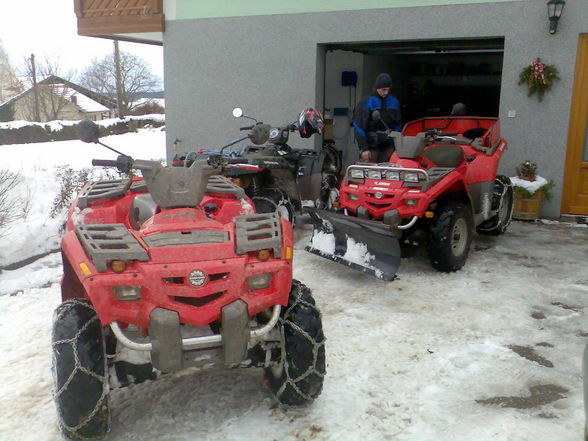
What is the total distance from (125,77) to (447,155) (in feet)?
137

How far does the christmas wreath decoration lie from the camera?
7715 mm

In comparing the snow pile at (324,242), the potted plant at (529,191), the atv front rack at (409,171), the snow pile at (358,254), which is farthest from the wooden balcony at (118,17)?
the snow pile at (358,254)

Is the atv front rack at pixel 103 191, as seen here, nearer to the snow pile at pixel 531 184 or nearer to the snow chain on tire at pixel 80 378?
the snow chain on tire at pixel 80 378

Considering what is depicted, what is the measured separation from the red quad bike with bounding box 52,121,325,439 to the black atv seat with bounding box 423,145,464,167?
318cm

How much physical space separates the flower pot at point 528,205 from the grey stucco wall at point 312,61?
1.23 ft

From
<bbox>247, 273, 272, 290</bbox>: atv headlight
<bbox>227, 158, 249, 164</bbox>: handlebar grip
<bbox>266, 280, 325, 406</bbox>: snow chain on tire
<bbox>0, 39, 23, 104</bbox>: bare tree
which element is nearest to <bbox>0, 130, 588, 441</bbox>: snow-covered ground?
<bbox>266, 280, 325, 406</bbox>: snow chain on tire

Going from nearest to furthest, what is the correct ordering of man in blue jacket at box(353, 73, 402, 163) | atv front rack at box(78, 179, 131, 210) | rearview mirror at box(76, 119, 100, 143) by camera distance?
1. rearview mirror at box(76, 119, 100, 143)
2. atv front rack at box(78, 179, 131, 210)
3. man in blue jacket at box(353, 73, 402, 163)

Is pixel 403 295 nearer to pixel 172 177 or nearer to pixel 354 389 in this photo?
pixel 354 389

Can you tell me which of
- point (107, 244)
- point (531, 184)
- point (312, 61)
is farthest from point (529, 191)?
point (107, 244)

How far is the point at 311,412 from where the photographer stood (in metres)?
3.04

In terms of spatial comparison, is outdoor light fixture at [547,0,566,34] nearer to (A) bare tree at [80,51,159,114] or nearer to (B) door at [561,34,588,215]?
(B) door at [561,34,588,215]

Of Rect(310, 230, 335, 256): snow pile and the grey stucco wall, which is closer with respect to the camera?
Rect(310, 230, 335, 256): snow pile

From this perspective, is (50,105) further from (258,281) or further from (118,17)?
(258,281)

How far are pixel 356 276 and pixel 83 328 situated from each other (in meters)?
3.20
